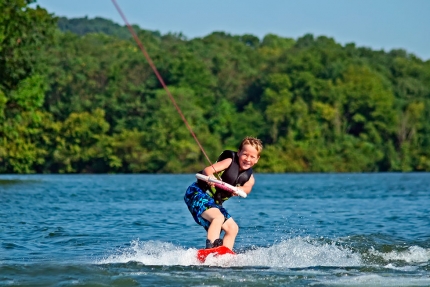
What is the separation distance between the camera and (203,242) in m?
13.6

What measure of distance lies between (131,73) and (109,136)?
25.1 feet

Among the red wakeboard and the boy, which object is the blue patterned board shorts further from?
the red wakeboard

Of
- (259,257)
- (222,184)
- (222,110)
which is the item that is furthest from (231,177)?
(222,110)

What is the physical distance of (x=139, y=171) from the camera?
227 feet

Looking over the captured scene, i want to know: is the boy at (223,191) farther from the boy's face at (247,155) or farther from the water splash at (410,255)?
the water splash at (410,255)

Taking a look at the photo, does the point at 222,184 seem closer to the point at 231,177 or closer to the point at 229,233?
the point at 231,177

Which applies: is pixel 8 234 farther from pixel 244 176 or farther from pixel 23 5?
pixel 23 5

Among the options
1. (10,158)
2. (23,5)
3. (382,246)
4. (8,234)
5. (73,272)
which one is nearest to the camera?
(73,272)

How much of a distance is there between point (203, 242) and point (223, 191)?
2851 mm

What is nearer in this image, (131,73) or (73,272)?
(73,272)

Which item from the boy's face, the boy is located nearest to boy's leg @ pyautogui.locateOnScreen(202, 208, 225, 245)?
the boy

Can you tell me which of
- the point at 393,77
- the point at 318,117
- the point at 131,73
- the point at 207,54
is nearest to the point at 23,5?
→ the point at 131,73

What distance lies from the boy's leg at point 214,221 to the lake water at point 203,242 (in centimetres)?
30

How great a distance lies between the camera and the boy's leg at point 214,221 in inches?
415
